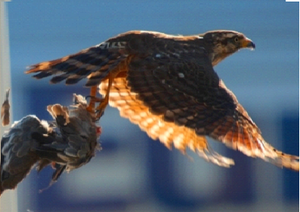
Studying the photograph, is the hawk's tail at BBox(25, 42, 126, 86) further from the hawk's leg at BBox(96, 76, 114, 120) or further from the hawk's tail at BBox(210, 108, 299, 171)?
the hawk's tail at BBox(210, 108, 299, 171)

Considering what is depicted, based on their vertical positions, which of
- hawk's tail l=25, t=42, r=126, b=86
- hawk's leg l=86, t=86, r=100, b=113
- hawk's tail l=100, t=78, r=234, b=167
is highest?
hawk's tail l=25, t=42, r=126, b=86

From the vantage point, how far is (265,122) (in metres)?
6.34

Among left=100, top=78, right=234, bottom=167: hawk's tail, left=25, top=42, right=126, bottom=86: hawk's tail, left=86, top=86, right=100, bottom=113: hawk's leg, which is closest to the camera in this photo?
left=86, top=86, right=100, bottom=113: hawk's leg

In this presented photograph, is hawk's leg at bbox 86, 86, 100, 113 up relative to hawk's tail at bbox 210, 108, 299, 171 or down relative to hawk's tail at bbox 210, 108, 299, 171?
up

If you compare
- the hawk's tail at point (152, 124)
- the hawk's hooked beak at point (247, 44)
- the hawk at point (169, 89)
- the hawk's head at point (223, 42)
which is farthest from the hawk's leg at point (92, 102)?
the hawk's hooked beak at point (247, 44)

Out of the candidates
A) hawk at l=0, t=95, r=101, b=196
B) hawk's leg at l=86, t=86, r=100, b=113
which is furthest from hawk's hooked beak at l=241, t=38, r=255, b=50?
hawk at l=0, t=95, r=101, b=196

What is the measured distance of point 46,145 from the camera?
1793 mm

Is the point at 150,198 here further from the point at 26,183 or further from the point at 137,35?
the point at 137,35

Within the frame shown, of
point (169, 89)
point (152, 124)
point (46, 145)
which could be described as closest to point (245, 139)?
point (169, 89)

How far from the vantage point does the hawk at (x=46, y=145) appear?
5.85 ft

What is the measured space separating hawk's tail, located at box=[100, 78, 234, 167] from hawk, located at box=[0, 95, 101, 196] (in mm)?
683

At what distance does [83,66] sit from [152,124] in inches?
20.7

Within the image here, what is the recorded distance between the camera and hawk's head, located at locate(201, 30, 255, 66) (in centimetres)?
281

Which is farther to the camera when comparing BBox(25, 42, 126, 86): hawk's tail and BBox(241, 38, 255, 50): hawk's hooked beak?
BBox(241, 38, 255, 50): hawk's hooked beak
